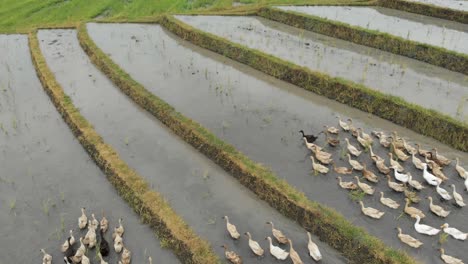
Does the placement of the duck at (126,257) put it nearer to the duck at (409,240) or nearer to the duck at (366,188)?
the duck at (366,188)

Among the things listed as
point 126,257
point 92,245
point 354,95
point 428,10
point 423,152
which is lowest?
point 92,245

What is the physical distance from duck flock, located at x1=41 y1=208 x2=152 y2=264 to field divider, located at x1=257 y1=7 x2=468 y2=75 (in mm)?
12336

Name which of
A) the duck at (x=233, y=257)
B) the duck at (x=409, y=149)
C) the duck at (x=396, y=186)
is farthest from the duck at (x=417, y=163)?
the duck at (x=233, y=257)

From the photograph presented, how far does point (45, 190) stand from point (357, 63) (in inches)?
451

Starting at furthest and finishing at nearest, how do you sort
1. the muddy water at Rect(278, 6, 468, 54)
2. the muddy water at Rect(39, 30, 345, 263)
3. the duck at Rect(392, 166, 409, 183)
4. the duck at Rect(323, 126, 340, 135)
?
the muddy water at Rect(278, 6, 468, 54)
the duck at Rect(323, 126, 340, 135)
the duck at Rect(392, 166, 409, 183)
the muddy water at Rect(39, 30, 345, 263)

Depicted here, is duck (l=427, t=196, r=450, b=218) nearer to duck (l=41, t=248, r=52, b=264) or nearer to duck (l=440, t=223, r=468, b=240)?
duck (l=440, t=223, r=468, b=240)

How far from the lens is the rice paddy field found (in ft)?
28.6

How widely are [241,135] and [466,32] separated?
12.0 m

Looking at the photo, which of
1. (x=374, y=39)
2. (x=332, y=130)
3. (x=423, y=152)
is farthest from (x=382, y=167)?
(x=374, y=39)

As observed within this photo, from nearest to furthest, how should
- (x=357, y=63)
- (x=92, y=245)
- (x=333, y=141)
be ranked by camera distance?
1. (x=92, y=245)
2. (x=333, y=141)
3. (x=357, y=63)

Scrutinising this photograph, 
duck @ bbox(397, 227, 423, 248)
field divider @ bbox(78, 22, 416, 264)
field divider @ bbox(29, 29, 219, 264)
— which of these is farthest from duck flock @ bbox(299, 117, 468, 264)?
field divider @ bbox(29, 29, 219, 264)

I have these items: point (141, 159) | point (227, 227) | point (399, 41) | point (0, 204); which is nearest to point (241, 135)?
point (141, 159)

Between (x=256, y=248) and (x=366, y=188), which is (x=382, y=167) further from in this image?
(x=256, y=248)

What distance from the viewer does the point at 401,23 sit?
19.5 meters
